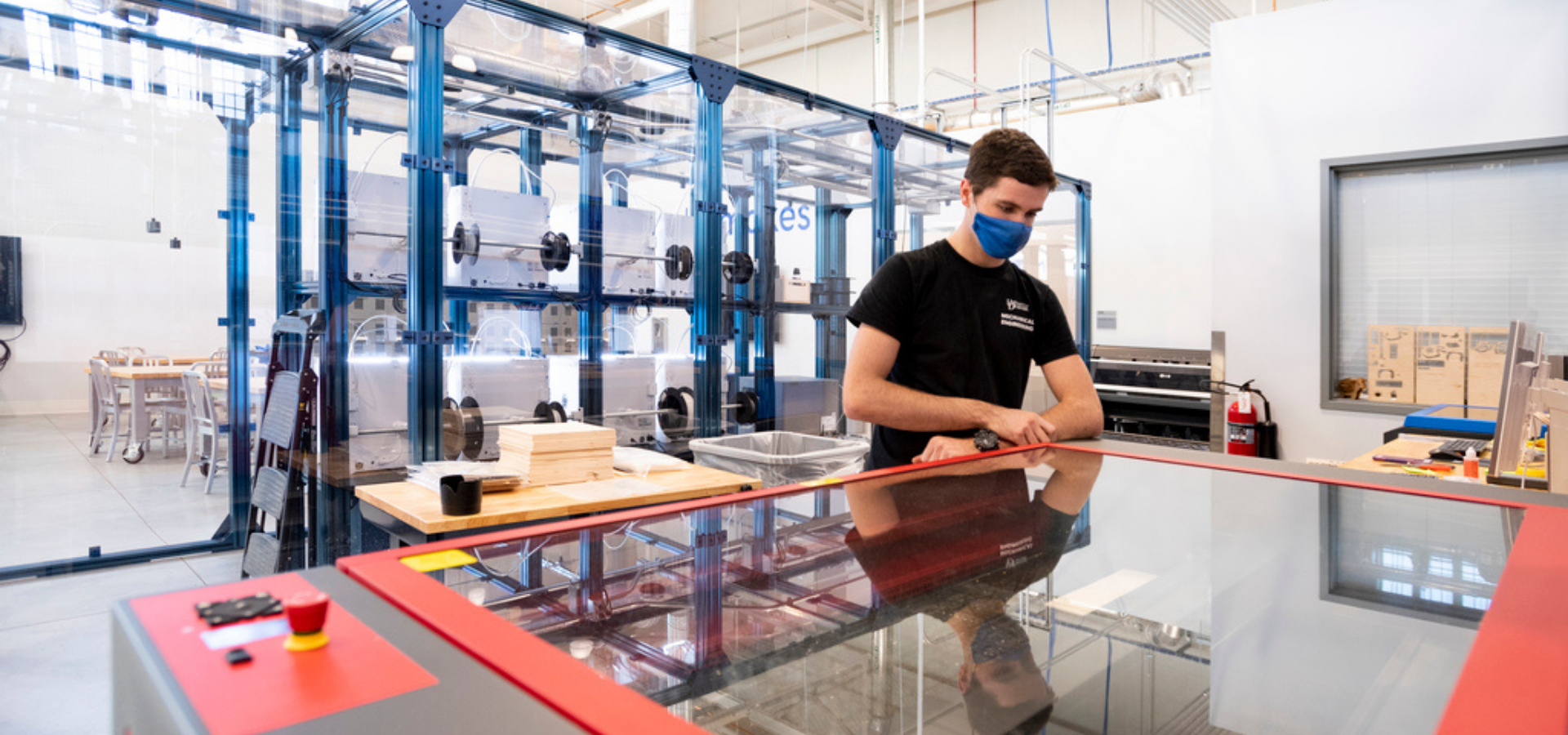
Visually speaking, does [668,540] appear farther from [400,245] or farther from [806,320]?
[806,320]

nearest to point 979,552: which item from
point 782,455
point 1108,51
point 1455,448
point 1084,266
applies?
point 782,455

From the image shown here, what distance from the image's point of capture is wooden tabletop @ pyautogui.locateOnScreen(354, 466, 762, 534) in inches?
82.1

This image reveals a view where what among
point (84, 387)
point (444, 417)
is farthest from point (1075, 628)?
point (84, 387)

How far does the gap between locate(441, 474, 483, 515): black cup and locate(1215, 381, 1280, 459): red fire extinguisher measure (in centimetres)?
453

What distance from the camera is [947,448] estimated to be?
1.83 meters

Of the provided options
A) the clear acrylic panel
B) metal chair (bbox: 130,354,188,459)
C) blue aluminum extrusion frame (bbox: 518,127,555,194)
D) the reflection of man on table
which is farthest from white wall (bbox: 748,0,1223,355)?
the clear acrylic panel

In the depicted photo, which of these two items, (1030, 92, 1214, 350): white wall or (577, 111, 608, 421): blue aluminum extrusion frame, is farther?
(1030, 92, 1214, 350): white wall

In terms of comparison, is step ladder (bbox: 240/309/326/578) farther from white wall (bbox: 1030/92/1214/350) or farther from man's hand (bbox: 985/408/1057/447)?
white wall (bbox: 1030/92/1214/350)

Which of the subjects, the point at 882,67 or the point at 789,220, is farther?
the point at 882,67

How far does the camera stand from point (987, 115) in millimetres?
7781

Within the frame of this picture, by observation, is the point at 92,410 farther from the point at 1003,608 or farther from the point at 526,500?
the point at 1003,608

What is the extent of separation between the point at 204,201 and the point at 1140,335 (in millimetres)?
6246

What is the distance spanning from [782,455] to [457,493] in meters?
1.12

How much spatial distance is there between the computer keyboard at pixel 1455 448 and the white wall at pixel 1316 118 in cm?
182
